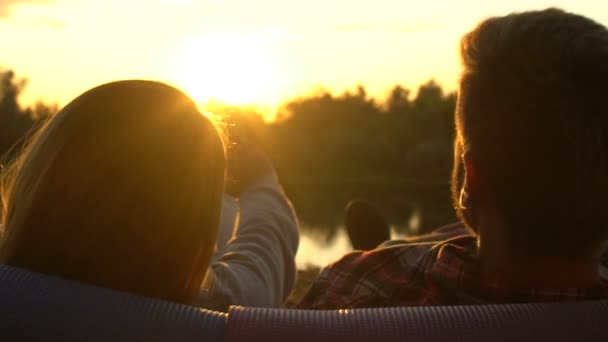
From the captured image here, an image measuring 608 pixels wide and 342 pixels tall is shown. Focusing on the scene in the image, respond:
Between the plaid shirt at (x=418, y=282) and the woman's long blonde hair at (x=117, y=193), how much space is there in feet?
Answer: 1.25

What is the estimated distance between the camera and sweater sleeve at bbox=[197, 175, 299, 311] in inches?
52.0

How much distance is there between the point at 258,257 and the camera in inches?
56.7

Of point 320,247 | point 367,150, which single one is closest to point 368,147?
point 367,150

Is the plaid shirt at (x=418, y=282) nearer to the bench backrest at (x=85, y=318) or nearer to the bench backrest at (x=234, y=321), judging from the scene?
the bench backrest at (x=234, y=321)

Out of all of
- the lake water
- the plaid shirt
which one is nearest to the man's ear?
the plaid shirt

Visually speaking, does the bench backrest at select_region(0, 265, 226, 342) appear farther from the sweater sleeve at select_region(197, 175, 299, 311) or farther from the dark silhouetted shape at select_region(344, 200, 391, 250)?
the dark silhouetted shape at select_region(344, 200, 391, 250)

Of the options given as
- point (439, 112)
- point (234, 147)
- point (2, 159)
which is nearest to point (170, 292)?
point (234, 147)

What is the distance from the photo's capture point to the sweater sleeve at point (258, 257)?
132 cm

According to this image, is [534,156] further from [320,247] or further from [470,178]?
[320,247]

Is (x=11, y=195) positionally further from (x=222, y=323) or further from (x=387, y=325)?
(x=387, y=325)

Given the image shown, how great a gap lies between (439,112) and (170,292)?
36019mm

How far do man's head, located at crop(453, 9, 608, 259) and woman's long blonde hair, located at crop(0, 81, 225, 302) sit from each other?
37cm

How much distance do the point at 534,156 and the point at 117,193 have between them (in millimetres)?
532

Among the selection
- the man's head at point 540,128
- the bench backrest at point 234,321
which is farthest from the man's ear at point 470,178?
the bench backrest at point 234,321
